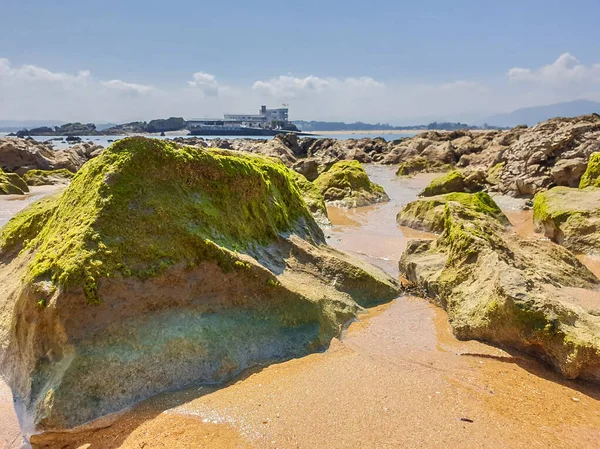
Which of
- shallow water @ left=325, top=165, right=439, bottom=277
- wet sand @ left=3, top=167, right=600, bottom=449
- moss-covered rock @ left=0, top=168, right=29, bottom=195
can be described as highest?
wet sand @ left=3, top=167, right=600, bottom=449

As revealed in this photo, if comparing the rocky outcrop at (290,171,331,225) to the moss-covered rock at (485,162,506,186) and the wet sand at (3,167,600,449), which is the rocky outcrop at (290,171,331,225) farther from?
the moss-covered rock at (485,162,506,186)

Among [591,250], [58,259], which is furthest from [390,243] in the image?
[58,259]

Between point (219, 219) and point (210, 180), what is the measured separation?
0.62 m

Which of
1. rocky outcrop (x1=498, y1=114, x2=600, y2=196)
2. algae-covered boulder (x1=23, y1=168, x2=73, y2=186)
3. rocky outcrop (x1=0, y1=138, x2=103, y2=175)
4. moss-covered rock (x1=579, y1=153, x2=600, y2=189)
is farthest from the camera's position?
rocky outcrop (x1=0, y1=138, x2=103, y2=175)

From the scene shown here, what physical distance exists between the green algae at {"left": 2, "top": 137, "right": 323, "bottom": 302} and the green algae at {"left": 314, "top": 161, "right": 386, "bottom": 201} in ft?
44.2

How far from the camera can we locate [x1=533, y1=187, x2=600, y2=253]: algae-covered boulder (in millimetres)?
10617

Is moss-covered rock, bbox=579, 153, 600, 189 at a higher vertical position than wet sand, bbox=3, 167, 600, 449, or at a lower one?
higher

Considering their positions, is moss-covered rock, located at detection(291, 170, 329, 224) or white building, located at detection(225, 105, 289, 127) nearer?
moss-covered rock, located at detection(291, 170, 329, 224)

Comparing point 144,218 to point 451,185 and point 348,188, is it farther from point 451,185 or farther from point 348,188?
point 451,185

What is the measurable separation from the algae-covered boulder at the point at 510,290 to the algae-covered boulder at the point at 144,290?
165 cm

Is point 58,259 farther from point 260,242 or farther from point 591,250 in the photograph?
point 591,250

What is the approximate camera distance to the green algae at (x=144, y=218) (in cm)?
443

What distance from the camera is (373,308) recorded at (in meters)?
6.76

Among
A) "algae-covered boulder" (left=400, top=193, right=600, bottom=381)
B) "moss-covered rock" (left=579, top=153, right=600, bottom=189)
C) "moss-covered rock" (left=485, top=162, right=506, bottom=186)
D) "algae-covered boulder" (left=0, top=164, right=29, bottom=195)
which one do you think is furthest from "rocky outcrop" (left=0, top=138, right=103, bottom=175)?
"moss-covered rock" (left=579, top=153, right=600, bottom=189)
